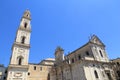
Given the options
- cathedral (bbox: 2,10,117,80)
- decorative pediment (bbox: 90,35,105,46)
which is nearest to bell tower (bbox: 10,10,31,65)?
cathedral (bbox: 2,10,117,80)

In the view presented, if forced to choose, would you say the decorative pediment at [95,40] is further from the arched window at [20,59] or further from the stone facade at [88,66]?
the arched window at [20,59]

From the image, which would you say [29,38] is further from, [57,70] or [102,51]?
[102,51]

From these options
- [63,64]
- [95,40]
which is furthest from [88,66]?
[95,40]

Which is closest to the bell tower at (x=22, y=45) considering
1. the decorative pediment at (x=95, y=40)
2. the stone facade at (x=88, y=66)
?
the stone facade at (x=88, y=66)

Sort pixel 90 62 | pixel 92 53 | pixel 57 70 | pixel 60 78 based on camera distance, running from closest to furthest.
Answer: pixel 90 62 < pixel 92 53 < pixel 60 78 < pixel 57 70

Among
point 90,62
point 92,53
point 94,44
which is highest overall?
point 94,44

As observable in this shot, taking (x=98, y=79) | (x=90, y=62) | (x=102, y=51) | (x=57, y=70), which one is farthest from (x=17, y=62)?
(x=102, y=51)

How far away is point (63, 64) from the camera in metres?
28.9

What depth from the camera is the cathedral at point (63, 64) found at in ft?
77.0

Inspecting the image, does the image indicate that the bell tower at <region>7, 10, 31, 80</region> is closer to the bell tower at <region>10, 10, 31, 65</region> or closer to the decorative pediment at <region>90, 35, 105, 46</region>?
the bell tower at <region>10, 10, 31, 65</region>

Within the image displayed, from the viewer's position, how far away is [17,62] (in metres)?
24.3

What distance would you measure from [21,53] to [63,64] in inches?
414

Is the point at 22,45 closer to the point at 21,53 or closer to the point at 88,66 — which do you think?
the point at 21,53

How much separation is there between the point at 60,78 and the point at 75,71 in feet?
18.4
